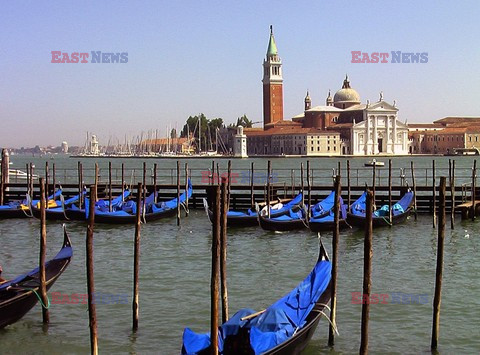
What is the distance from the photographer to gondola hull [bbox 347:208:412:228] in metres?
13.5

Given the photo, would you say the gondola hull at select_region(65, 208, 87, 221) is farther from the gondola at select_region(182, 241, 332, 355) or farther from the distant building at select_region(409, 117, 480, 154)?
the distant building at select_region(409, 117, 480, 154)

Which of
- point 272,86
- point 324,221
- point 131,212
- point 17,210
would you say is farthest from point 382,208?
point 272,86

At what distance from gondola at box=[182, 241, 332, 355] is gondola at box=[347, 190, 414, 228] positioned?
787 centimetres

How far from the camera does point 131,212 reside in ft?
49.1

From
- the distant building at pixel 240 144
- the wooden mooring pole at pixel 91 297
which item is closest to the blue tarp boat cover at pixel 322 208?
the wooden mooring pole at pixel 91 297

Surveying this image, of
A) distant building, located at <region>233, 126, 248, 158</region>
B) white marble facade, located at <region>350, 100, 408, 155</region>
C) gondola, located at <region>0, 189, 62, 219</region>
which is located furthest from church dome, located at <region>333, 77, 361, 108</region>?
gondola, located at <region>0, 189, 62, 219</region>

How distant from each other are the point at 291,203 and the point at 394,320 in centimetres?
839

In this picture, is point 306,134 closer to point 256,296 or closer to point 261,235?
point 261,235

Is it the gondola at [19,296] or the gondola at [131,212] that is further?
the gondola at [131,212]

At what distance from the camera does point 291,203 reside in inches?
599

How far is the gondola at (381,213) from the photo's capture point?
1349 cm

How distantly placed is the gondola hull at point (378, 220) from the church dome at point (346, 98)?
59.5 meters

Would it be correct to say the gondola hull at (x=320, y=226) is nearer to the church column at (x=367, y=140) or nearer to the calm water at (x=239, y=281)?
the calm water at (x=239, y=281)

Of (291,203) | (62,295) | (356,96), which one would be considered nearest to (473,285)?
(62,295)
